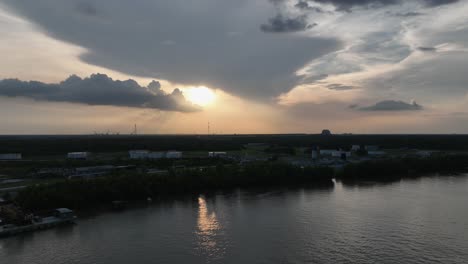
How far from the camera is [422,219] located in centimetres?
2292

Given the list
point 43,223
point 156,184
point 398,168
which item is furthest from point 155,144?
point 43,223

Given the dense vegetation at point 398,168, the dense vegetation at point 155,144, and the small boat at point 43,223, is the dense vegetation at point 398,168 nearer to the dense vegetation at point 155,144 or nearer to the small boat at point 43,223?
the small boat at point 43,223

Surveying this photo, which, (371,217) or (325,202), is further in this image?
(325,202)

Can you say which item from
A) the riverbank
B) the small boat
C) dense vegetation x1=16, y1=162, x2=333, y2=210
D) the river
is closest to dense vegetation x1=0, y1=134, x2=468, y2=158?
the riverbank

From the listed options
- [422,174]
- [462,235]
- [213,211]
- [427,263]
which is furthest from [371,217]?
[422,174]

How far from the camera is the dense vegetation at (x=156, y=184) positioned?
83.9 ft

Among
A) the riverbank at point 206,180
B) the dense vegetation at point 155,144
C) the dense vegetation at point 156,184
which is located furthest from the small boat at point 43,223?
the dense vegetation at point 155,144

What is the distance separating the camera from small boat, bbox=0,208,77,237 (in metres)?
20.6

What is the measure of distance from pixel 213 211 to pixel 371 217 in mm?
10513

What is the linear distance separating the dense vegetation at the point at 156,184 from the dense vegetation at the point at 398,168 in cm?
359

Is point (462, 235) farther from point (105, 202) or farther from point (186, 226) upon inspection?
point (105, 202)

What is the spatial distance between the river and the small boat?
1.81ft

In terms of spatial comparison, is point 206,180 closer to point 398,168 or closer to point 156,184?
point 156,184

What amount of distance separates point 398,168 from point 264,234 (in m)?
31.2
